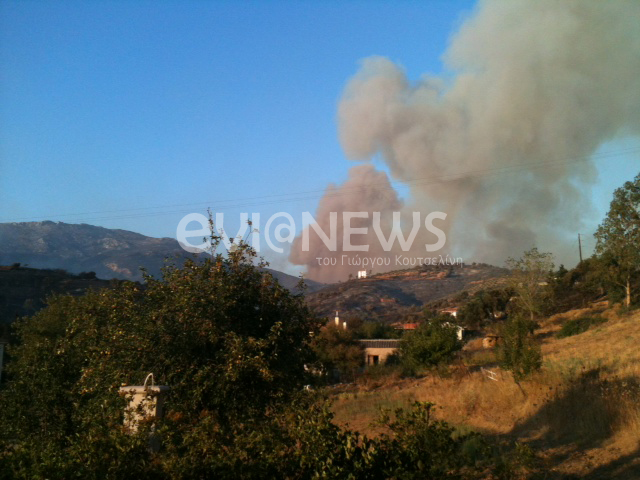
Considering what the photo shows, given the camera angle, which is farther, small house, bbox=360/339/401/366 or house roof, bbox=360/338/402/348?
house roof, bbox=360/338/402/348

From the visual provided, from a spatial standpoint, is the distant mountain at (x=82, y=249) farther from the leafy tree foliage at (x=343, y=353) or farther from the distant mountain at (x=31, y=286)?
the leafy tree foliage at (x=343, y=353)

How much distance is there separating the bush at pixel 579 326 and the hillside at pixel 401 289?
1323 inches

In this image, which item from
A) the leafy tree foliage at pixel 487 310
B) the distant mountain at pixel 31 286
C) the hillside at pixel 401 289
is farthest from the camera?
the hillside at pixel 401 289

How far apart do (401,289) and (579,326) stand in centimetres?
5669

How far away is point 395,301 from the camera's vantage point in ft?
279

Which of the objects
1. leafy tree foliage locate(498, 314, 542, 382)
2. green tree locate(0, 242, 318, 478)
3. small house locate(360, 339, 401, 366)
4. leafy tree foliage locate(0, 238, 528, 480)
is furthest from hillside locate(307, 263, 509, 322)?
leafy tree foliage locate(0, 238, 528, 480)

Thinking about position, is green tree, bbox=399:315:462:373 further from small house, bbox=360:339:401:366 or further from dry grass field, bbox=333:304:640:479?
small house, bbox=360:339:401:366

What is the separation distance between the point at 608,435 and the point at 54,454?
9.84 metres

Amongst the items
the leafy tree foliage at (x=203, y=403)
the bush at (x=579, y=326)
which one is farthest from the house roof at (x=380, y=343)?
the leafy tree foliage at (x=203, y=403)

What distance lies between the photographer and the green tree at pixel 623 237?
125 feet

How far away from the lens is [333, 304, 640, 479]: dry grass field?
9453 millimetres

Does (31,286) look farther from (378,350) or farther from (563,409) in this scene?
(563,409)

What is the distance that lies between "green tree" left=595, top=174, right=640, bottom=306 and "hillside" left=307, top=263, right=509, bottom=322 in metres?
31.3

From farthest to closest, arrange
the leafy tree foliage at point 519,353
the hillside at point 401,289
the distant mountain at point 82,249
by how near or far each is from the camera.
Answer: the distant mountain at point 82,249 → the hillside at point 401,289 → the leafy tree foliage at point 519,353
